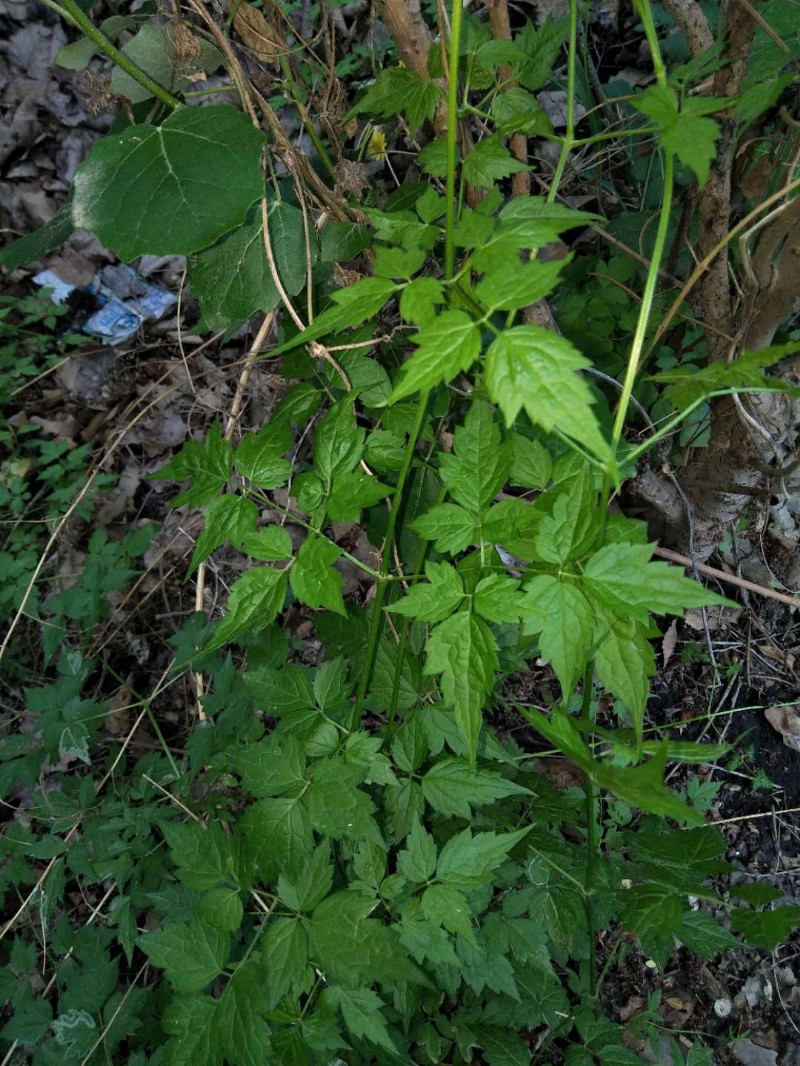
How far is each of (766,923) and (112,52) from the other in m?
1.96

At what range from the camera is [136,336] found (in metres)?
3.44

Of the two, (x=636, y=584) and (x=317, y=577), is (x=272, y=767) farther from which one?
(x=636, y=584)

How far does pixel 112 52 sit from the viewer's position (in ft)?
4.36

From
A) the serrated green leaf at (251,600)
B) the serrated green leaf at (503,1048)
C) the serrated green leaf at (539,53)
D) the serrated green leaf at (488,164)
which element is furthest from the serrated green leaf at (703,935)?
the serrated green leaf at (539,53)

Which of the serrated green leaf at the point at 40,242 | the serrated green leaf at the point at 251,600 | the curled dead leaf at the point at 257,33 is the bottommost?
the serrated green leaf at the point at 251,600

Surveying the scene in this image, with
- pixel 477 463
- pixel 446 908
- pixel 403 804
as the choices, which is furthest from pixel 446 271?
pixel 446 908

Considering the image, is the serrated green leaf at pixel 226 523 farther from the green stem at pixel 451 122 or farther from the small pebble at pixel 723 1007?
the small pebble at pixel 723 1007

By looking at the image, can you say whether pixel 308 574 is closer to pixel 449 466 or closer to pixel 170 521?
pixel 449 466

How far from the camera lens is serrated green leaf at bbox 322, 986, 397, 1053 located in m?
1.31

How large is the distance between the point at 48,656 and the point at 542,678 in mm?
1697

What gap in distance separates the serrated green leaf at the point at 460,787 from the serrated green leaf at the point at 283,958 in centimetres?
34

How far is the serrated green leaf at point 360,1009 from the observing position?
1311 mm

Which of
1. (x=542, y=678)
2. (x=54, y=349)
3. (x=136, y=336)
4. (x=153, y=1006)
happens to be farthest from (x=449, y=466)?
(x=54, y=349)

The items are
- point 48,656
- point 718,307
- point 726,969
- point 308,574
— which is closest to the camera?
point 308,574
